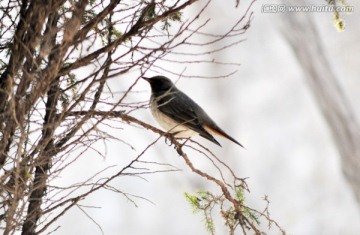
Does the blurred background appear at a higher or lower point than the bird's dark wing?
higher

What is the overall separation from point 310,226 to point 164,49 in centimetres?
926

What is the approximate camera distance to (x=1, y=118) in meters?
3.18

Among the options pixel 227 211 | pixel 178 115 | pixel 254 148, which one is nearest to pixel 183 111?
pixel 178 115

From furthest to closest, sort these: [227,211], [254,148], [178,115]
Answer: [254,148], [178,115], [227,211]

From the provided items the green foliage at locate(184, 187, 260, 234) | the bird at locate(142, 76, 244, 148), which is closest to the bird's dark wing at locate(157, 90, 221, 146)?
the bird at locate(142, 76, 244, 148)

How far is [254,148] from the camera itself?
46.9 ft

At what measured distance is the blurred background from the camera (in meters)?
12.0

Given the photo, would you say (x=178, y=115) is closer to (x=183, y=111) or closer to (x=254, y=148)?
(x=183, y=111)

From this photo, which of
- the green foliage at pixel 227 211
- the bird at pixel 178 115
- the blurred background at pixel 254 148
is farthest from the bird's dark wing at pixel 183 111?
the blurred background at pixel 254 148

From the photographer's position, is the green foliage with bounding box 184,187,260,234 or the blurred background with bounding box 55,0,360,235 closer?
the green foliage with bounding box 184,187,260,234

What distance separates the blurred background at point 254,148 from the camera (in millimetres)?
12023

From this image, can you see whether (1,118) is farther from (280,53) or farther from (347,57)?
(280,53)

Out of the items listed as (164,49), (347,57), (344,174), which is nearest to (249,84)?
(347,57)

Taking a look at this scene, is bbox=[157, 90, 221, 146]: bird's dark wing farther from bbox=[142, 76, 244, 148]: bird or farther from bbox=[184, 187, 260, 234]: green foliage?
bbox=[184, 187, 260, 234]: green foliage
